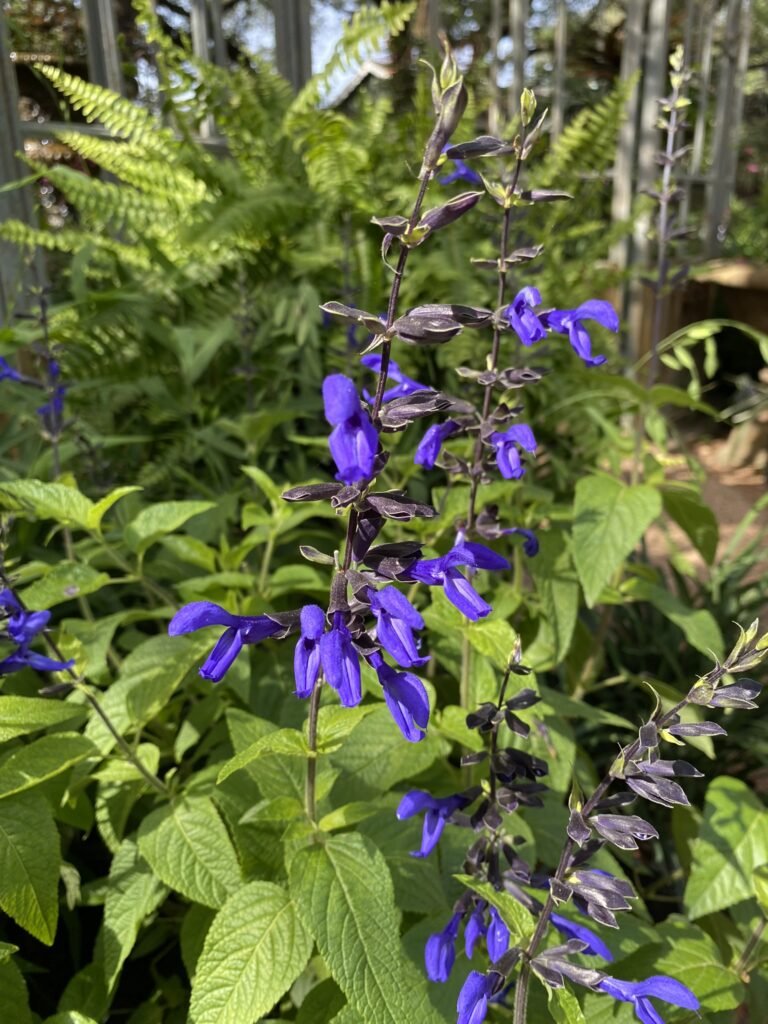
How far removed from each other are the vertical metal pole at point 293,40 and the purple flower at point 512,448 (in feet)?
8.14

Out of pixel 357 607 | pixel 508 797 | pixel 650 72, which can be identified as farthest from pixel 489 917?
pixel 650 72

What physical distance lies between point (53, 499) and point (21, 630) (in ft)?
0.90

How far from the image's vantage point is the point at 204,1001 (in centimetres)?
70

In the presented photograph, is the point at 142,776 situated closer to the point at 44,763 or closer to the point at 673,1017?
the point at 44,763

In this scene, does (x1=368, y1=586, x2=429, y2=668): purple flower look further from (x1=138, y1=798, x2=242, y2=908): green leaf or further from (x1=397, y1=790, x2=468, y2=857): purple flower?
(x1=138, y1=798, x2=242, y2=908): green leaf

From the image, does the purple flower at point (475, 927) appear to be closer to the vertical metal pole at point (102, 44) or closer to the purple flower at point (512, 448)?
the purple flower at point (512, 448)

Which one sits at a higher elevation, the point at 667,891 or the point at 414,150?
the point at 414,150

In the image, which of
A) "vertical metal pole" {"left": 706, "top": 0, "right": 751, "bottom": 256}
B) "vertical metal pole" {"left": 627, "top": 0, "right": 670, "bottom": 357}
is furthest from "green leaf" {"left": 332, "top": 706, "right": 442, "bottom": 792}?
"vertical metal pole" {"left": 706, "top": 0, "right": 751, "bottom": 256}

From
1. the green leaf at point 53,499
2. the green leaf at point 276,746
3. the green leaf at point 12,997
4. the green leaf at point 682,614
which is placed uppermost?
the green leaf at point 53,499

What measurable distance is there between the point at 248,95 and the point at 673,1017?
7.80 ft

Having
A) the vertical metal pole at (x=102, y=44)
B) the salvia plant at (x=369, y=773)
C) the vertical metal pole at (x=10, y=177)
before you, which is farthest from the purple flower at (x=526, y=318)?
the vertical metal pole at (x=102, y=44)

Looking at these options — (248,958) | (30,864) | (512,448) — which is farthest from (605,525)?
(30,864)

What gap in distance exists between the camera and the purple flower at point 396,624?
1.88 ft

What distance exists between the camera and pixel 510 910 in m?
0.68
